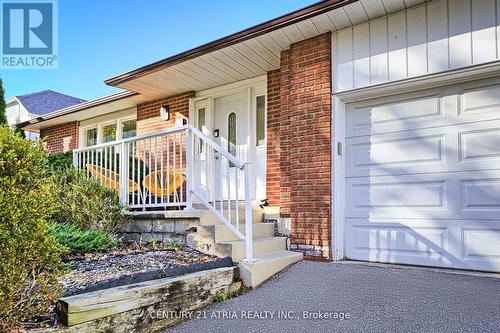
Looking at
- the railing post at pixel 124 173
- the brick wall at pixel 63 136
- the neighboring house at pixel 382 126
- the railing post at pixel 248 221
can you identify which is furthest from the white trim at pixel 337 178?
the brick wall at pixel 63 136

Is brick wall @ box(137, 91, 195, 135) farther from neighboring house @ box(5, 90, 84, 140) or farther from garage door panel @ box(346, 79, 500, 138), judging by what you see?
neighboring house @ box(5, 90, 84, 140)

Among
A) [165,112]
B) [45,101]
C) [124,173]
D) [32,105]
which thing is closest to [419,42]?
[124,173]

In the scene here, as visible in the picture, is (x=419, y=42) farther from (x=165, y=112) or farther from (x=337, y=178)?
(x=165, y=112)

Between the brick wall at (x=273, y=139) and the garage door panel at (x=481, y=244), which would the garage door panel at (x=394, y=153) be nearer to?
the garage door panel at (x=481, y=244)

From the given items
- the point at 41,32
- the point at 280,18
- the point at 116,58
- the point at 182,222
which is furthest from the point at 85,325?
the point at 116,58

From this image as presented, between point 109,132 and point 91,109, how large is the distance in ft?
2.43

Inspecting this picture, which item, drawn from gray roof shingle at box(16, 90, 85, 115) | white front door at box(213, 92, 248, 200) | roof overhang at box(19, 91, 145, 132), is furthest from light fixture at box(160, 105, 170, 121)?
gray roof shingle at box(16, 90, 85, 115)

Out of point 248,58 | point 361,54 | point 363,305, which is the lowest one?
point 363,305

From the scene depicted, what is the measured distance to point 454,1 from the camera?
387 cm

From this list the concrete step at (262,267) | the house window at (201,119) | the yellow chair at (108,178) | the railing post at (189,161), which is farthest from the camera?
the house window at (201,119)

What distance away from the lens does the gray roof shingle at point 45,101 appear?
15547mm

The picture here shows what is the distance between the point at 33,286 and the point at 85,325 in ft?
1.27

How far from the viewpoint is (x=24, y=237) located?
7.00 ft

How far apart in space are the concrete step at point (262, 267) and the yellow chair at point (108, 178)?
205cm
